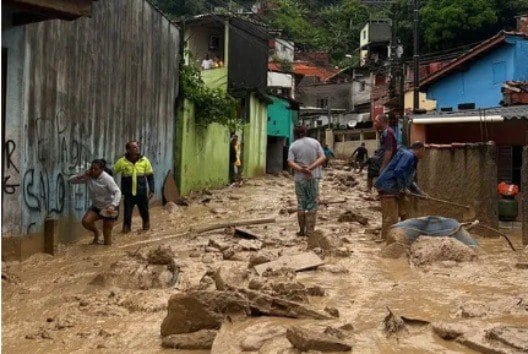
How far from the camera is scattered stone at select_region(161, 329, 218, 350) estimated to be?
4.13m

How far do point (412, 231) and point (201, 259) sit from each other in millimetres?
2603

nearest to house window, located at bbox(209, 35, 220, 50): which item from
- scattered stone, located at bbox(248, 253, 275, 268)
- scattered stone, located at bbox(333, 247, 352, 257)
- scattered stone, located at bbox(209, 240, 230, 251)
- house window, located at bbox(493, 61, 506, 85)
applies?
house window, located at bbox(493, 61, 506, 85)

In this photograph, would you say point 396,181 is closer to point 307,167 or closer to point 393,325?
point 307,167

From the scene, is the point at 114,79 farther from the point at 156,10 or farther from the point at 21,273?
the point at 21,273

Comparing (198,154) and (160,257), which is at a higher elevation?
(198,154)

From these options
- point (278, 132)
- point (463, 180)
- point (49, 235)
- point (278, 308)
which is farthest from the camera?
point (278, 132)

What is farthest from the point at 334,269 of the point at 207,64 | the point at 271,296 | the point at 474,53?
the point at 474,53

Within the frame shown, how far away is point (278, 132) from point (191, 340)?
2856 centimetres

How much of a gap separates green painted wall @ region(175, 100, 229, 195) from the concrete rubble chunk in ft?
40.1

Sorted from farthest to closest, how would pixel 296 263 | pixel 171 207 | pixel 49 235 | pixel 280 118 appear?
pixel 280 118
pixel 171 207
pixel 49 235
pixel 296 263

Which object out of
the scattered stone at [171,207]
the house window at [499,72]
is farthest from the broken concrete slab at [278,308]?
the house window at [499,72]

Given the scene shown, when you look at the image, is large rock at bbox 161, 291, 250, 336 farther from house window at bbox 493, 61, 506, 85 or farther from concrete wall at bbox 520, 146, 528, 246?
house window at bbox 493, 61, 506, 85

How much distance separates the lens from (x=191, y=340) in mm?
4168

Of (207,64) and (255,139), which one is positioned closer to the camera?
(207,64)
